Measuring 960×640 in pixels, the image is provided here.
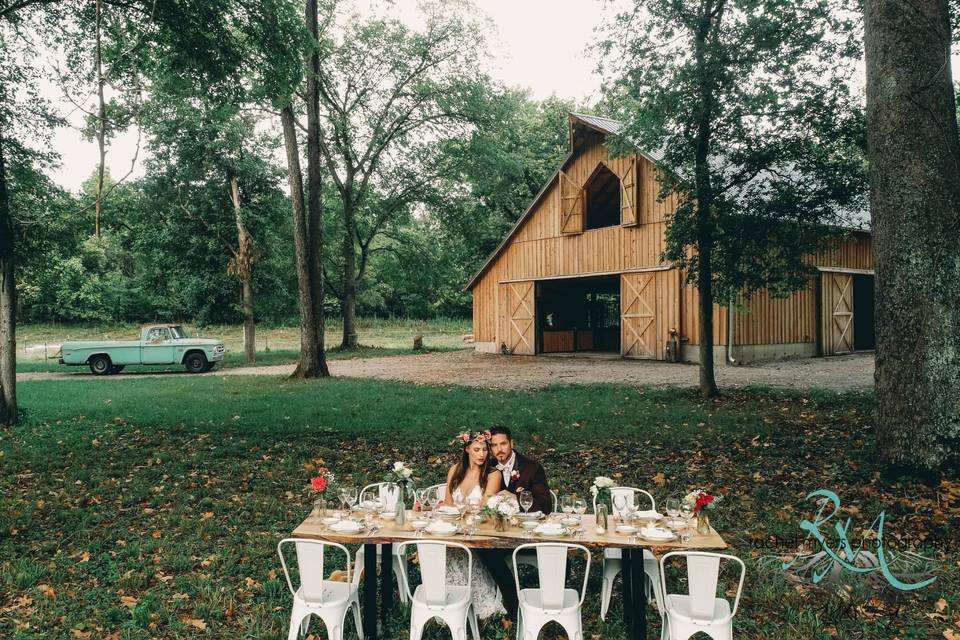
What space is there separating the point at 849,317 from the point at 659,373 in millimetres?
9071

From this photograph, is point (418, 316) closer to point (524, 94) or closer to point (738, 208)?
point (524, 94)

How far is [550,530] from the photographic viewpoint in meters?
3.88

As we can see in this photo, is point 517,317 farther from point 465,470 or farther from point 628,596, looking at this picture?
point 628,596

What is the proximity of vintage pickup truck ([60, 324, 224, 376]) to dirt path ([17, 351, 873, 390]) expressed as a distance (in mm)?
491

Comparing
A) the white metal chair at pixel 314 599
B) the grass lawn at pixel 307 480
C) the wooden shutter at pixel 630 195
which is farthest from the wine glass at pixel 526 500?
the wooden shutter at pixel 630 195

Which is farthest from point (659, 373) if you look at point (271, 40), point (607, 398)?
point (271, 40)

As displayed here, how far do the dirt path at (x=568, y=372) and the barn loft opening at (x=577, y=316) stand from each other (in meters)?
2.36

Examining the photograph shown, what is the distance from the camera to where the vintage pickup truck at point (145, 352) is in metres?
19.9

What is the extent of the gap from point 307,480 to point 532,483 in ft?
12.6

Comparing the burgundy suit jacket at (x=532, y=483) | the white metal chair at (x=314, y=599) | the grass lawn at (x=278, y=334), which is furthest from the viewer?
the grass lawn at (x=278, y=334)

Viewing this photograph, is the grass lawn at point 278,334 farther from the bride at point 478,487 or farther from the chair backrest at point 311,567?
the chair backrest at point 311,567

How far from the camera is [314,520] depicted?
13.9 feet

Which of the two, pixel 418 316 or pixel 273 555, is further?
pixel 418 316

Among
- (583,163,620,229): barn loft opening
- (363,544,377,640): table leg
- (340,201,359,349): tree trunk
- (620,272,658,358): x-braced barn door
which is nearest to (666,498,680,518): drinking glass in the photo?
(363,544,377,640): table leg
